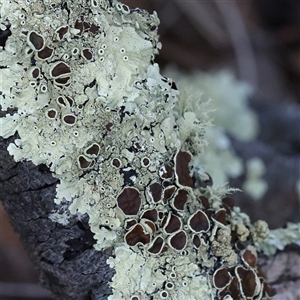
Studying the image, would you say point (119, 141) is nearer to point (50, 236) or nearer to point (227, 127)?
point (50, 236)

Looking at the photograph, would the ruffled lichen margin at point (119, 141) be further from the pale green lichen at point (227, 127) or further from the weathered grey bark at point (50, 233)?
the pale green lichen at point (227, 127)

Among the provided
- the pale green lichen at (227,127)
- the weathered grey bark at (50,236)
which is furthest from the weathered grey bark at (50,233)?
the pale green lichen at (227,127)

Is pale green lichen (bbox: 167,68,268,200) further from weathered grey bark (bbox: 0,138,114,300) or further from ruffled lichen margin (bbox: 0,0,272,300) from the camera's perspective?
weathered grey bark (bbox: 0,138,114,300)

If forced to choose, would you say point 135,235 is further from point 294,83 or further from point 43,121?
point 294,83

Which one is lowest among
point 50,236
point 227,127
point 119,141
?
point 227,127

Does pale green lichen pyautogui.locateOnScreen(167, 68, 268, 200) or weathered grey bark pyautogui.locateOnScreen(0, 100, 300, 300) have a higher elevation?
weathered grey bark pyautogui.locateOnScreen(0, 100, 300, 300)

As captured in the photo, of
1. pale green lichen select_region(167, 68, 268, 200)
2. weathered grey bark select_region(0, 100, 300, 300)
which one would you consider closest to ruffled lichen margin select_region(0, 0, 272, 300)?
weathered grey bark select_region(0, 100, 300, 300)

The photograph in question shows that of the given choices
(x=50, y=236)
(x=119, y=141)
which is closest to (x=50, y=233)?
(x=50, y=236)
